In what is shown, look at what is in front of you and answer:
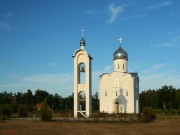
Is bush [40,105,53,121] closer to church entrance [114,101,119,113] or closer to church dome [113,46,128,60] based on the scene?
church entrance [114,101,119,113]

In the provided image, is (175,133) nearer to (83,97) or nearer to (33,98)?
(83,97)

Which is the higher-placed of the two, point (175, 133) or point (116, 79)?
point (116, 79)

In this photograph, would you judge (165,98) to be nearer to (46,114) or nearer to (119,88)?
(119,88)

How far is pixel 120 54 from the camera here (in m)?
45.8

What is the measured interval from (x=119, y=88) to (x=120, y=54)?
5323 mm

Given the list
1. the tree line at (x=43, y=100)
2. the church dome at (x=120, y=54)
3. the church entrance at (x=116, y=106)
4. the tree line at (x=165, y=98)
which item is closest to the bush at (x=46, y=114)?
the church entrance at (x=116, y=106)

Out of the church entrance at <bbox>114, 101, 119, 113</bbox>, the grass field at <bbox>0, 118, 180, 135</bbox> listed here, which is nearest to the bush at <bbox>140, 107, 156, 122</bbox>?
the grass field at <bbox>0, 118, 180, 135</bbox>

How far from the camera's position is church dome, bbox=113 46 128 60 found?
4578 centimetres

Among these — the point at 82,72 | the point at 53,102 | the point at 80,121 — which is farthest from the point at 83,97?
the point at 53,102

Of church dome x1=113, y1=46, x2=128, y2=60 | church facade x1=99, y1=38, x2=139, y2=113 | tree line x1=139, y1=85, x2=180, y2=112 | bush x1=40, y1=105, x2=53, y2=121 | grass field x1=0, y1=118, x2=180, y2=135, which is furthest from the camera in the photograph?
tree line x1=139, y1=85, x2=180, y2=112

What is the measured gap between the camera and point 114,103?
143ft

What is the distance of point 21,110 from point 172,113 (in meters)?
23.0

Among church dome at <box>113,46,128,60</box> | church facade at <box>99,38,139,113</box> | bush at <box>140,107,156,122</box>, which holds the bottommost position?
bush at <box>140,107,156,122</box>

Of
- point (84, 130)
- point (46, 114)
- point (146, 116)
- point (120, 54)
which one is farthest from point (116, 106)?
point (84, 130)
